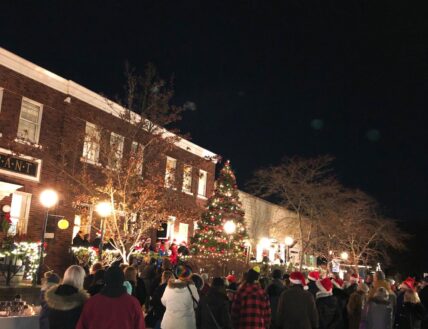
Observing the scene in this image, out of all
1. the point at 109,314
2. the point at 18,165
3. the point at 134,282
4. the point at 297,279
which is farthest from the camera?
the point at 18,165

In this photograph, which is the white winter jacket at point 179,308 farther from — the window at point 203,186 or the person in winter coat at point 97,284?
the window at point 203,186

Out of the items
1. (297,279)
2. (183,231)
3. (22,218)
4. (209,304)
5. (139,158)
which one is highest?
(139,158)

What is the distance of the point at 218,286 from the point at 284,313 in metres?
1.30

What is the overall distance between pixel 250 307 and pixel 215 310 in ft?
2.35

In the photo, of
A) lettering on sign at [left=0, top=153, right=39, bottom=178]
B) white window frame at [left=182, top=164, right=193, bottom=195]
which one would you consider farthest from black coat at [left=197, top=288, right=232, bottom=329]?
white window frame at [left=182, top=164, right=193, bottom=195]

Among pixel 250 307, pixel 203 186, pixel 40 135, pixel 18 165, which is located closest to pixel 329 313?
pixel 250 307

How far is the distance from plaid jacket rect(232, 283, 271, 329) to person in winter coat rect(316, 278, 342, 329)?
1.34m

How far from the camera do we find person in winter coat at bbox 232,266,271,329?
786 cm

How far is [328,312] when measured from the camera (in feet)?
29.3

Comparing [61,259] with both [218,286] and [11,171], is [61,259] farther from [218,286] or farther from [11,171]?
[218,286]

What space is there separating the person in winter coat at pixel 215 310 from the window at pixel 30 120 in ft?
45.6

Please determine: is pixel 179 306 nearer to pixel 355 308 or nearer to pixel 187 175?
pixel 355 308

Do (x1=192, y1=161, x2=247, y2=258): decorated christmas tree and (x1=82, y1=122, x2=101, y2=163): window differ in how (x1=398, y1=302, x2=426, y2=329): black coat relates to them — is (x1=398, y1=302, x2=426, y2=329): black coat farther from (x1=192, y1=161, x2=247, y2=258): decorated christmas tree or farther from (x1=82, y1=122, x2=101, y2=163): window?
(x1=192, y1=161, x2=247, y2=258): decorated christmas tree

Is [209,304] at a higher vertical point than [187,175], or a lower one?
lower
